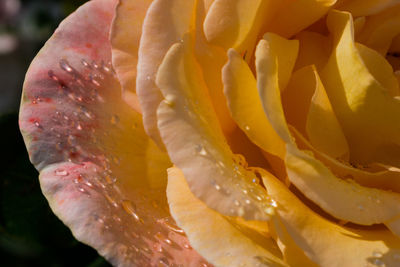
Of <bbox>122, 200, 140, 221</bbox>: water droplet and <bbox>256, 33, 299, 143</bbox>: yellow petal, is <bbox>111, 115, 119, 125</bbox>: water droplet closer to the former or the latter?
<bbox>122, 200, 140, 221</bbox>: water droplet

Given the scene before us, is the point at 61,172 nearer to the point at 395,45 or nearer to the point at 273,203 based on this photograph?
the point at 273,203

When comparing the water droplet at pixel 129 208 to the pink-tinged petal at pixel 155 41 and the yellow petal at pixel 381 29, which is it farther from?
the yellow petal at pixel 381 29

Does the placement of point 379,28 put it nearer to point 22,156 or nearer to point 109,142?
point 109,142

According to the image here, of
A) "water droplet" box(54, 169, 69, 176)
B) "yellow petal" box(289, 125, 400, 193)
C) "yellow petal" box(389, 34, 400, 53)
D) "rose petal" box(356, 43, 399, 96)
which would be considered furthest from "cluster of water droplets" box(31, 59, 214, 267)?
"yellow petal" box(389, 34, 400, 53)

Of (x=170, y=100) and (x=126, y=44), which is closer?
(x=170, y=100)

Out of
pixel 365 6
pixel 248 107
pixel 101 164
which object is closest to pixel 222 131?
A: pixel 248 107

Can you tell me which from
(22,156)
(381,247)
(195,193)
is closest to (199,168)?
(195,193)

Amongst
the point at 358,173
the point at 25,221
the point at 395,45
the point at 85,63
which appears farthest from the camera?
the point at 25,221

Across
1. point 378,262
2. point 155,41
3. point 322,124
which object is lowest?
point 378,262
